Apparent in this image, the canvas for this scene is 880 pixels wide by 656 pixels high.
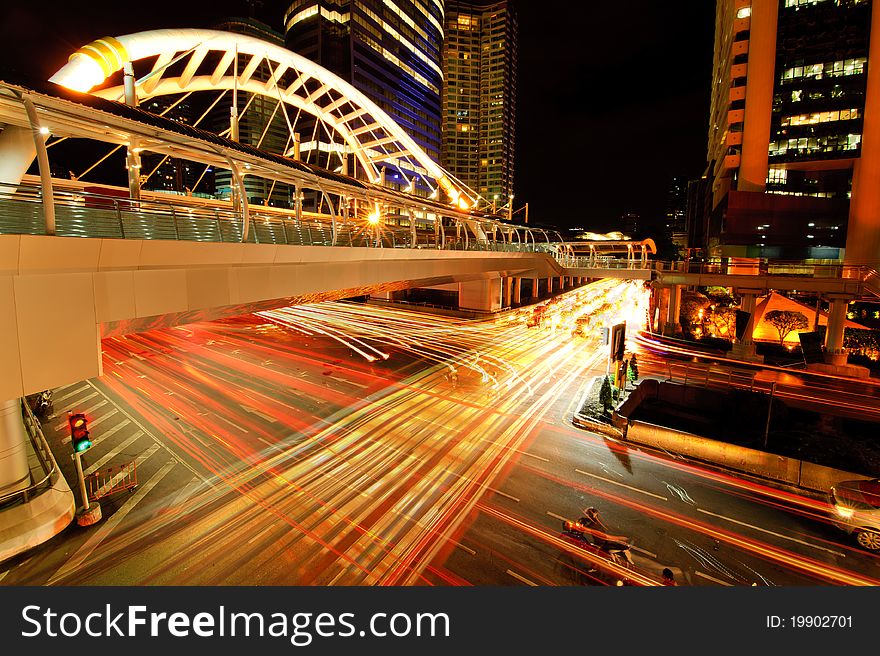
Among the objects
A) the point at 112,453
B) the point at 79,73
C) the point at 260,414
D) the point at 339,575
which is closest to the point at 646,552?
the point at 339,575

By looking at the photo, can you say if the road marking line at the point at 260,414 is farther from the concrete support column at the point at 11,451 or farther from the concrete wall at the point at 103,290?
the concrete support column at the point at 11,451

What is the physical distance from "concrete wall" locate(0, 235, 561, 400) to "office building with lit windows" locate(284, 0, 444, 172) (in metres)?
71.1

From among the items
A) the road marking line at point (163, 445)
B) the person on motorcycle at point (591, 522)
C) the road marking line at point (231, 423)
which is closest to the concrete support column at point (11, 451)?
the road marking line at point (163, 445)

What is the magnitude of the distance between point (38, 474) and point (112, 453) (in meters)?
2.36

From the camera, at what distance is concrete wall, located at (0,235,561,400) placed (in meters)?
5.94

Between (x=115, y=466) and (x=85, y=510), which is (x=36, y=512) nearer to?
(x=85, y=510)

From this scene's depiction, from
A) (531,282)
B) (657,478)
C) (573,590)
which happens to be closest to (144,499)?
(573,590)

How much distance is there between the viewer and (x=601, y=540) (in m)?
8.16

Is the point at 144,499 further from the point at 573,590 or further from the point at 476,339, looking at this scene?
the point at 476,339

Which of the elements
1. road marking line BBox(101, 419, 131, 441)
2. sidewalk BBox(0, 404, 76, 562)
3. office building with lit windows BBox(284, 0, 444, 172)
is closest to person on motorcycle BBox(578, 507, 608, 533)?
sidewalk BBox(0, 404, 76, 562)

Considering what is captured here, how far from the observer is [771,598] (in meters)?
5.18

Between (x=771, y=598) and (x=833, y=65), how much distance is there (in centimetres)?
5661

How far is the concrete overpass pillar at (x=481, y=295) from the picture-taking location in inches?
1563

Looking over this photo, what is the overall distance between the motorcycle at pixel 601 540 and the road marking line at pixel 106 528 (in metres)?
10.1
